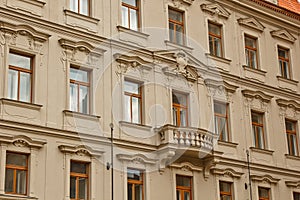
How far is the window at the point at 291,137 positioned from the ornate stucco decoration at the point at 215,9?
591 cm

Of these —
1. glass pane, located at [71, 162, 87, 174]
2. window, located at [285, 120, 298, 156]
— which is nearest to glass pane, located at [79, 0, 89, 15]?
glass pane, located at [71, 162, 87, 174]

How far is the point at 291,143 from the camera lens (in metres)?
27.5

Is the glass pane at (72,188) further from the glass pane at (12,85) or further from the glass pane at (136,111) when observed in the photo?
the glass pane at (136,111)

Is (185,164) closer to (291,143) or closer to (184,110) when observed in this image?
(184,110)

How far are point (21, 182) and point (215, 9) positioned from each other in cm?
1238

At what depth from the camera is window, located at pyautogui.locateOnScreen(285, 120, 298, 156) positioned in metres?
27.4

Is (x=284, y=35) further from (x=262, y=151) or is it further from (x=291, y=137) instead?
(x=262, y=151)

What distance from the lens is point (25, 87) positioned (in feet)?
63.1

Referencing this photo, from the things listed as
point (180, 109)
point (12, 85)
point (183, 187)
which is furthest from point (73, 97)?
point (183, 187)

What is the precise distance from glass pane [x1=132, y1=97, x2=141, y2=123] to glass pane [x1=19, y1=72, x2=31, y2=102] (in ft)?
14.0

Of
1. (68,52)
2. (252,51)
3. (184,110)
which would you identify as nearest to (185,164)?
(184,110)

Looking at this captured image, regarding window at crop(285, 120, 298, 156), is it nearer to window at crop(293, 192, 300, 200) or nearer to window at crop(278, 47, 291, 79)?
window at crop(293, 192, 300, 200)

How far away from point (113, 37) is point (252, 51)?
331 inches

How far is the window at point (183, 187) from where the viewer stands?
72.2 feet
